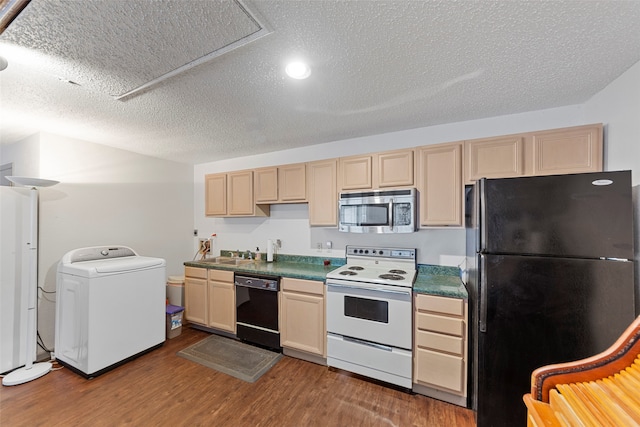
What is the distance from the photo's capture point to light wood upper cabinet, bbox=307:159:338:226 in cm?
265

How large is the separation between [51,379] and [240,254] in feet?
7.12

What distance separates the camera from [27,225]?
2.31 metres

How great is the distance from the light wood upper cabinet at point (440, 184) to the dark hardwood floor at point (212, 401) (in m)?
1.58

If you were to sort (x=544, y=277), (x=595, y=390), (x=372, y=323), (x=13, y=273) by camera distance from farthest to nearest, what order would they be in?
(x=13, y=273), (x=372, y=323), (x=544, y=277), (x=595, y=390)

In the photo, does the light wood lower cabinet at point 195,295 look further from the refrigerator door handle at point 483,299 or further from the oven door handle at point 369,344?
the refrigerator door handle at point 483,299

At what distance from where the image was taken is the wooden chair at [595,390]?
58 centimetres

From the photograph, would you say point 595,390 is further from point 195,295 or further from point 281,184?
point 195,295

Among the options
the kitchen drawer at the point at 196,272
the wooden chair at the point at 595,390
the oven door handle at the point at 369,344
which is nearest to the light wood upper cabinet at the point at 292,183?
the kitchen drawer at the point at 196,272

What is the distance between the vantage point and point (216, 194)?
139 inches

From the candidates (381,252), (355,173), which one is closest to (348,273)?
(381,252)

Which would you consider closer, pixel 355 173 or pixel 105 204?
pixel 355 173

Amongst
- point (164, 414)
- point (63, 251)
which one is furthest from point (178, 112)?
point (164, 414)

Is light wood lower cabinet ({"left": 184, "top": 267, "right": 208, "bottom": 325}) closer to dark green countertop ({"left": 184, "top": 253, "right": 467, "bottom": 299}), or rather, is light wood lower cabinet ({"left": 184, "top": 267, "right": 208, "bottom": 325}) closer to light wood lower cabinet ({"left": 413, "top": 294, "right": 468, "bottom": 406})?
dark green countertop ({"left": 184, "top": 253, "right": 467, "bottom": 299})

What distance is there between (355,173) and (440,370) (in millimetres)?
1942
